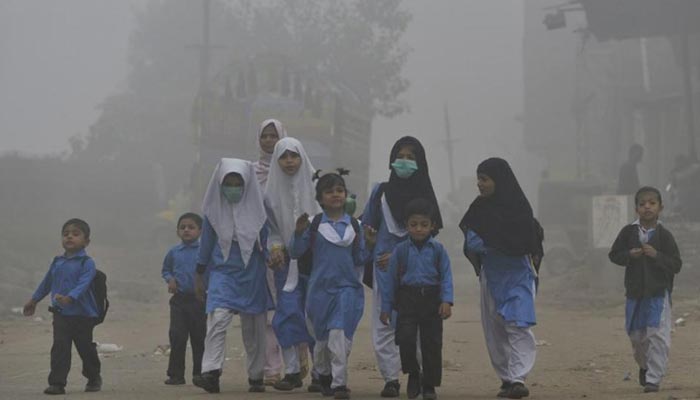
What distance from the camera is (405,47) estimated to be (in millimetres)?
42406

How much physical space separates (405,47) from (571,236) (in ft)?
63.7

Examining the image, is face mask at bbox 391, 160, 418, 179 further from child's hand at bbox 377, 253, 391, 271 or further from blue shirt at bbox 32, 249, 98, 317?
blue shirt at bbox 32, 249, 98, 317

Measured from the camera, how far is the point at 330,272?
699cm

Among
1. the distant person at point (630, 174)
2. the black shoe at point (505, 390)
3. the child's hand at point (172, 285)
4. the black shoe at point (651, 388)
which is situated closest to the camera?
the black shoe at point (505, 390)

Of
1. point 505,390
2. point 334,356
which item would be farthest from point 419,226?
point 505,390

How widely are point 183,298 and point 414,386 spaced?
6.47ft

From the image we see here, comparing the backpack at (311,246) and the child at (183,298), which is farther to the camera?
the child at (183,298)

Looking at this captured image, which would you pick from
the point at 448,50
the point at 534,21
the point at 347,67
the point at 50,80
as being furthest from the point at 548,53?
the point at 50,80

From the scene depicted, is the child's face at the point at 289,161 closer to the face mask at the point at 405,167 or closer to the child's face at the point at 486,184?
the face mask at the point at 405,167

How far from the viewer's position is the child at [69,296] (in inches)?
289

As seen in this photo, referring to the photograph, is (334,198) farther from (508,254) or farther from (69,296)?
(69,296)

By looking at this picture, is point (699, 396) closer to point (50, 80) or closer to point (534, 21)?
point (534, 21)

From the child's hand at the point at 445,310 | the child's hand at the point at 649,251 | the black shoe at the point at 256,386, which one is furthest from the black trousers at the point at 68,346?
the child's hand at the point at 649,251

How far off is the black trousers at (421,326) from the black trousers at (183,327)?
72.5 inches
